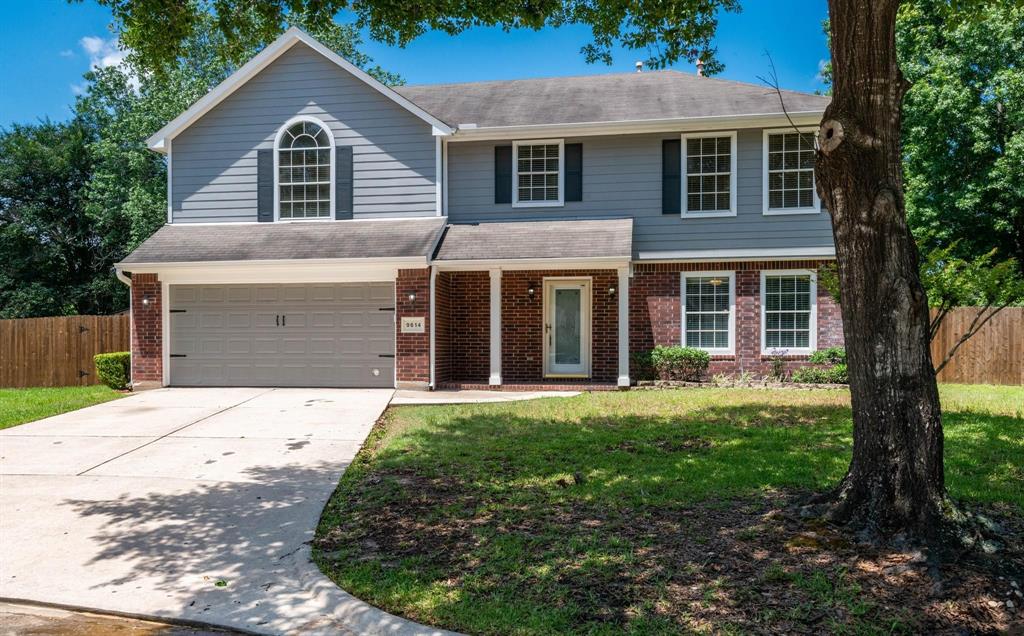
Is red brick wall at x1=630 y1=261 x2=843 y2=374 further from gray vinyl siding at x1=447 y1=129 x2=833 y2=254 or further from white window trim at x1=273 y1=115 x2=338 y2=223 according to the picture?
white window trim at x1=273 y1=115 x2=338 y2=223

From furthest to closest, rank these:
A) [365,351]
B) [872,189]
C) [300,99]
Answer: [300,99]
[365,351]
[872,189]

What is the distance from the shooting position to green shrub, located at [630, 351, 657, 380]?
14.1 meters

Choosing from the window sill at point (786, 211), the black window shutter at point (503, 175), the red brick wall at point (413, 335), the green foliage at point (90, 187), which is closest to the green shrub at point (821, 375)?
A: the window sill at point (786, 211)

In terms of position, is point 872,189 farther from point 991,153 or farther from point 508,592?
point 991,153

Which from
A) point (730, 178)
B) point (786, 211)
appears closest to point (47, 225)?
point (730, 178)

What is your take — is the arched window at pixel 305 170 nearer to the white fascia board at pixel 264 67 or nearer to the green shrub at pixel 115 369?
the white fascia board at pixel 264 67

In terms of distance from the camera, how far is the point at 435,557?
14.9ft

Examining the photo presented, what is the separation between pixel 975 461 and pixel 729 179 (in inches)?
341

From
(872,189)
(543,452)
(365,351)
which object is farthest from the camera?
(365,351)

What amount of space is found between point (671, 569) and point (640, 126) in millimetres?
11207

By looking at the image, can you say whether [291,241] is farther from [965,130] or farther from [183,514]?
[965,130]

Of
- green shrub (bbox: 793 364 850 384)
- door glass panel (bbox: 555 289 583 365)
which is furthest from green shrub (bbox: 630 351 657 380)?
green shrub (bbox: 793 364 850 384)

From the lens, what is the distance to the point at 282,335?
13.7 m

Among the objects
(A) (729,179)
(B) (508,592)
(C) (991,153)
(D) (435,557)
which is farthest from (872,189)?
(C) (991,153)
